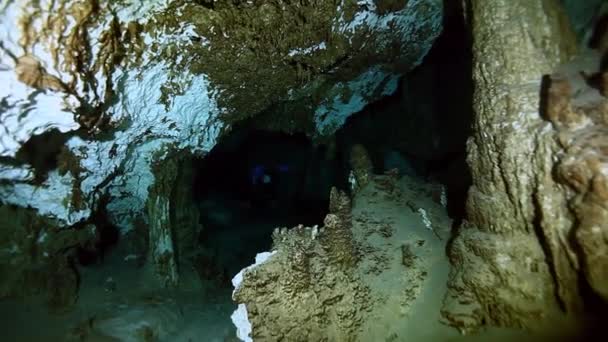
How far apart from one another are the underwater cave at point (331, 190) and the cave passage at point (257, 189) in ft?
8.11

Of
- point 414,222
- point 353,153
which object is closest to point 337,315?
point 414,222

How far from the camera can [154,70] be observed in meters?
3.54

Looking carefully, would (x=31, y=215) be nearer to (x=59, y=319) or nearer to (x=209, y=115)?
(x=59, y=319)

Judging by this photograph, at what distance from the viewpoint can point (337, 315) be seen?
10.9 ft

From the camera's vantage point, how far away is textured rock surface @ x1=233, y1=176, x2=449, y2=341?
321cm

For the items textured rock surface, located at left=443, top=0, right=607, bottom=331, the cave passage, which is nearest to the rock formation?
textured rock surface, located at left=443, top=0, right=607, bottom=331

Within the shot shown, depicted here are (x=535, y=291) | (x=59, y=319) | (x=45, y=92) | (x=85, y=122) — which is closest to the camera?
(x=45, y=92)

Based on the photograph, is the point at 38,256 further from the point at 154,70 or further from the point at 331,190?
the point at 331,190

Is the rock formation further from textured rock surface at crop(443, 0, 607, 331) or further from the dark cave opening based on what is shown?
textured rock surface at crop(443, 0, 607, 331)

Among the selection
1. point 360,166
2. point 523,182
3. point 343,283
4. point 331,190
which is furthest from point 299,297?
point 360,166

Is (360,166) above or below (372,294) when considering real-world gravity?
above

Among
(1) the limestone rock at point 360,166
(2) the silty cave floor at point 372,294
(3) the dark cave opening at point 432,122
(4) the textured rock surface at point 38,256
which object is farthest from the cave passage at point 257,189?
(1) the limestone rock at point 360,166

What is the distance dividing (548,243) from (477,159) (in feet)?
2.83

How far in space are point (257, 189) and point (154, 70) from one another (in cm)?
880
